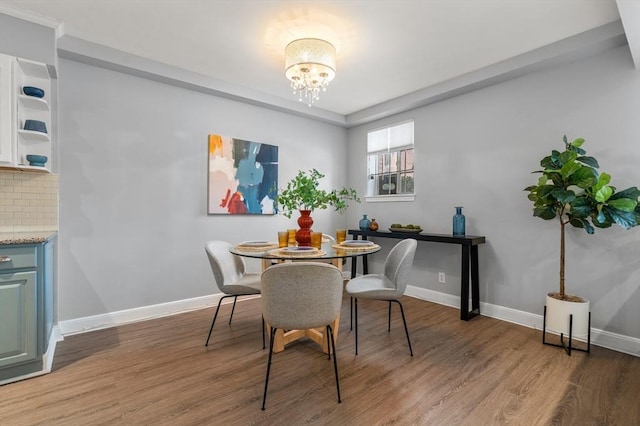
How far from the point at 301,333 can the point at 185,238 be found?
5.81 feet

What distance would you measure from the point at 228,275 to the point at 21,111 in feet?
6.79

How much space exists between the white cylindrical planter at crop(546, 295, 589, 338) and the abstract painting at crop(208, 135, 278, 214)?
3073 millimetres

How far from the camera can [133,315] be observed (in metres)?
3.13

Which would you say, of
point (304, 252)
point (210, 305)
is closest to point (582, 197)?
point (304, 252)

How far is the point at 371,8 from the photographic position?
88.9 inches

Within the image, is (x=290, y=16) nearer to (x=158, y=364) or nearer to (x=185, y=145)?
(x=185, y=145)

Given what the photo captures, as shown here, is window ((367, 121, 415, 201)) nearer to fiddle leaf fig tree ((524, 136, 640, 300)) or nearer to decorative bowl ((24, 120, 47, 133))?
fiddle leaf fig tree ((524, 136, 640, 300))

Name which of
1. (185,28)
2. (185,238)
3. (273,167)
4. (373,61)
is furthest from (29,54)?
(373,61)

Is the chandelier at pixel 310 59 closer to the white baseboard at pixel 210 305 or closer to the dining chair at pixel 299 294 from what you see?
the dining chair at pixel 299 294

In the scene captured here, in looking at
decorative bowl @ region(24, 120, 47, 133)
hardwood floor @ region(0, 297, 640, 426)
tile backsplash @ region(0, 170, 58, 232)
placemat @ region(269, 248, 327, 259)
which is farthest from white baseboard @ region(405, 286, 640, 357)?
decorative bowl @ region(24, 120, 47, 133)

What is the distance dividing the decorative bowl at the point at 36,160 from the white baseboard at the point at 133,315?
143 cm

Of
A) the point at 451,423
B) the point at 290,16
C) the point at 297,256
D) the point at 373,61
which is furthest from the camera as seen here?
the point at 373,61

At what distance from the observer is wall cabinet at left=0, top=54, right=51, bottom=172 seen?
7.27 feet

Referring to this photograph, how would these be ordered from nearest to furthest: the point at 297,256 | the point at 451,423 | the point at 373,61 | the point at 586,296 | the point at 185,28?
the point at 451,423 → the point at 297,256 → the point at 185,28 → the point at 586,296 → the point at 373,61
